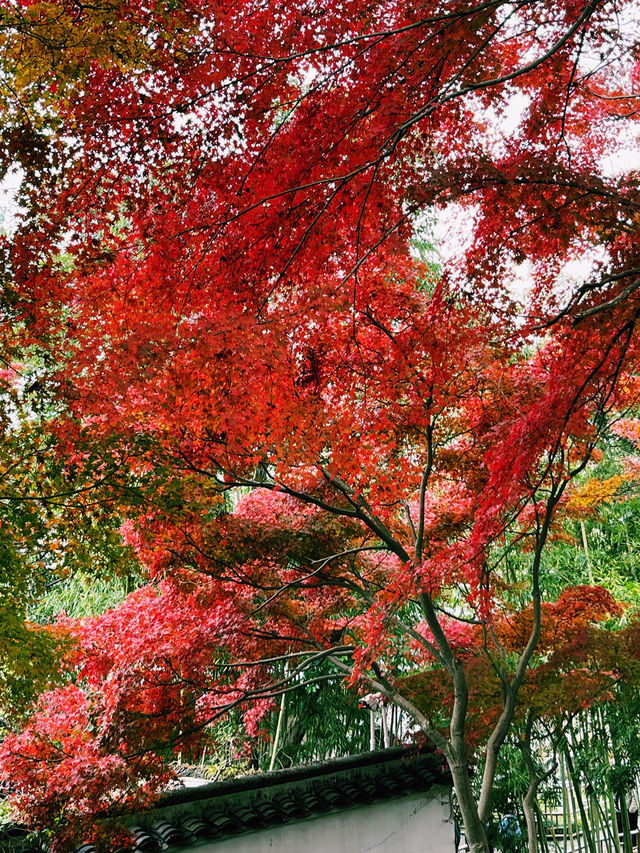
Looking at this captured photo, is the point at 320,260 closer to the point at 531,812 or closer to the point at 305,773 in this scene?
the point at 305,773

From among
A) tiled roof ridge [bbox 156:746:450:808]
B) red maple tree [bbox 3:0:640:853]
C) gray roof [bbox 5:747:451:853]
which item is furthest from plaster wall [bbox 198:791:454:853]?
red maple tree [bbox 3:0:640:853]

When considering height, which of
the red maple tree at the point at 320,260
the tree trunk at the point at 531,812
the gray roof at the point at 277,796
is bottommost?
the tree trunk at the point at 531,812

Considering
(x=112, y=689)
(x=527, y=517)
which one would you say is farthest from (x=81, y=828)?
(x=527, y=517)

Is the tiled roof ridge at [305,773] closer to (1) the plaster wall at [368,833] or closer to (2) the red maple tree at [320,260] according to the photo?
(1) the plaster wall at [368,833]

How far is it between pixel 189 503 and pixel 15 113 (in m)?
2.16

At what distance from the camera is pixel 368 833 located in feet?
19.4

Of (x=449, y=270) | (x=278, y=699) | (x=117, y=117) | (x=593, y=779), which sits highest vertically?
(x=117, y=117)

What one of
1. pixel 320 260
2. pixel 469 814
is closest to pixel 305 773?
pixel 469 814

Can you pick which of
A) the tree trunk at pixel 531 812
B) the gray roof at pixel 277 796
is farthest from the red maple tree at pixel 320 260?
the tree trunk at pixel 531 812

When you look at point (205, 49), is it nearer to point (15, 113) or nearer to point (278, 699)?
point (15, 113)

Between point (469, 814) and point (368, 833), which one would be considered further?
point (368, 833)

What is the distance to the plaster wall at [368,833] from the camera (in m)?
5.25

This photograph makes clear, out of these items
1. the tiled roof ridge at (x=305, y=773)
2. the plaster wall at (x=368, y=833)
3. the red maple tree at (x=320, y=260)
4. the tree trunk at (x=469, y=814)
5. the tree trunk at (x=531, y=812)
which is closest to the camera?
the red maple tree at (x=320, y=260)

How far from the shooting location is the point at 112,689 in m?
4.84
